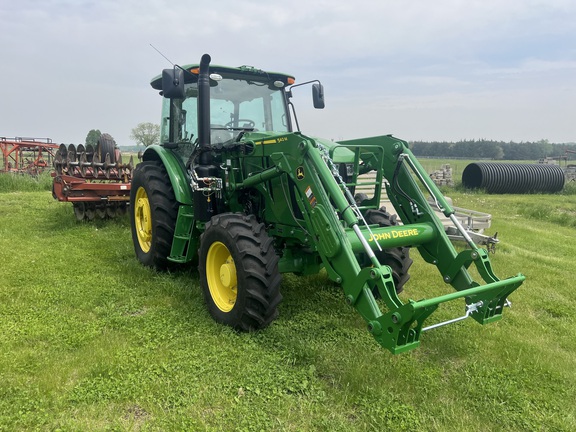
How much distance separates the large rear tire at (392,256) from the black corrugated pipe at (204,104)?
196 cm

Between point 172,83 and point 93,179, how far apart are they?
5.33 metres

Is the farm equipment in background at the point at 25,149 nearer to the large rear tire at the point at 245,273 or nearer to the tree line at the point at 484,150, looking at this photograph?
the large rear tire at the point at 245,273

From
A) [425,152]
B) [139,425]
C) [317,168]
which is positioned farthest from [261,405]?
[425,152]

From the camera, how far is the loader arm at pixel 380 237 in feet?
10.1

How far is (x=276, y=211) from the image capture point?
4.42 m

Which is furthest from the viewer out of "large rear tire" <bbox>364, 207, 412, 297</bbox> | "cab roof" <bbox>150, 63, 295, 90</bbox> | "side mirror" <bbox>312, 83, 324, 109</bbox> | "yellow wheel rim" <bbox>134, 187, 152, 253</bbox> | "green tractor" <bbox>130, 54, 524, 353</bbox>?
"yellow wheel rim" <bbox>134, 187, 152, 253</bbox>

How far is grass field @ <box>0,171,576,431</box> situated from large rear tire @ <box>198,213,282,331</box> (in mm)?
171

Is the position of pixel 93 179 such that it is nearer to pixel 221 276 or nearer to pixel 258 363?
pixel 221 276

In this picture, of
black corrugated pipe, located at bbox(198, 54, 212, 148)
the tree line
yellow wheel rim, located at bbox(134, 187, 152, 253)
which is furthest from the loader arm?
the tree line

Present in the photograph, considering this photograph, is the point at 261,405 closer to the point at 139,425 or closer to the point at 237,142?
the point at 139,425

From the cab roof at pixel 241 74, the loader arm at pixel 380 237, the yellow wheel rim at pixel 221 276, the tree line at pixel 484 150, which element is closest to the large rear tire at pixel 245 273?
the yellow wheel rim at pixel 221 276

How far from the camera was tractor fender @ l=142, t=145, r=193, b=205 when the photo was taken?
506 cm

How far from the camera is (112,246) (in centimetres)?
688

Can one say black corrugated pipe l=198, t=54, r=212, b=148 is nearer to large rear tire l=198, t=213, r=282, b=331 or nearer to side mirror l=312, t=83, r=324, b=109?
large rear tire l=198, t=213, r=282, b=331
